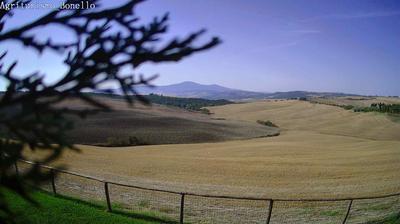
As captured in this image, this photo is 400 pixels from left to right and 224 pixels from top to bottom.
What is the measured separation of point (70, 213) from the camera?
11.1 metres

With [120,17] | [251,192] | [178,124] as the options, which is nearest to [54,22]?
[120,17]

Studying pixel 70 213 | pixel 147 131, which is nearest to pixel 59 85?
pixel 70 213

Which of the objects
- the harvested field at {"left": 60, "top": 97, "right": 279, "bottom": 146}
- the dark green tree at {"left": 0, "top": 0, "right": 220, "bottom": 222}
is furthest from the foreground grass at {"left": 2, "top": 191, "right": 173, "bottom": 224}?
the harvested field at {"left": 60, "top": 97, "right": 279, "bottom": 146}

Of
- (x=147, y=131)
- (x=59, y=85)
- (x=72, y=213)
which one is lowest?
(x=147, y=131)

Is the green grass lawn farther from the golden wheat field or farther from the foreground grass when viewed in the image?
the golden wheat field

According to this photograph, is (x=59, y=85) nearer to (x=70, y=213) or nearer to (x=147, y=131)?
(x=70, y=213)

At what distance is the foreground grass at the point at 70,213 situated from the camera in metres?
10.3

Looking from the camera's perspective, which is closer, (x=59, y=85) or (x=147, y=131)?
(x=59, y=85)

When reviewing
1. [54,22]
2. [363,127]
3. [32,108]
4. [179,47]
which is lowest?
[363,127]

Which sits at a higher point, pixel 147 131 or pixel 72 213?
pixel 72 213

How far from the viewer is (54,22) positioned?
378cm

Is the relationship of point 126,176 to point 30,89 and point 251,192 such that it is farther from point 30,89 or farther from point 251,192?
point 30,89

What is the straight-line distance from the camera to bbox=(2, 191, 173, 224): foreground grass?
10320mm

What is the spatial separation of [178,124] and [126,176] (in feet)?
143
